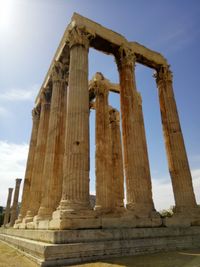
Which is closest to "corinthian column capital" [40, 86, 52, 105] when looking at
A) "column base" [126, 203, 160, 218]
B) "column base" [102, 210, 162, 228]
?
"column base" [126, 203, 160, 218]

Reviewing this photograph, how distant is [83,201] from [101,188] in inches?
375

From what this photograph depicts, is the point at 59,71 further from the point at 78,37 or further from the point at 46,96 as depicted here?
the point at 78,37

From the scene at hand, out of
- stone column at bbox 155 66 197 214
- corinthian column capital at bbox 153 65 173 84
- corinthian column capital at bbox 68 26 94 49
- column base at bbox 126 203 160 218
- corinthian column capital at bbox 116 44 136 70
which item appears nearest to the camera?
column base at bbox 126 203 160 218

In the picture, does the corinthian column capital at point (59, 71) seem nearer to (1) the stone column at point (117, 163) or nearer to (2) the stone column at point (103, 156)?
(2) the stone column at point (103, 156)

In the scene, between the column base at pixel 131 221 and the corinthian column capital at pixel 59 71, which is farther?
the corinthian column capital at pixel 59 71

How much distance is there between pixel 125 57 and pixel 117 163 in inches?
498

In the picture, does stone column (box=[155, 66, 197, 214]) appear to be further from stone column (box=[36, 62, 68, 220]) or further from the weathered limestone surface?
stone column (box=[36, 62, 68, 220])

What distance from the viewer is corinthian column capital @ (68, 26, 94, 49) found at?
17516mm

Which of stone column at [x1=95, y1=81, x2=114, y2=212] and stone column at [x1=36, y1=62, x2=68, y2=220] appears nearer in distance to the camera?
stone column at [x1=36, y1=62, x2=68, y2=220]

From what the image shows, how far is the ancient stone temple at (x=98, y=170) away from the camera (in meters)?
11.3

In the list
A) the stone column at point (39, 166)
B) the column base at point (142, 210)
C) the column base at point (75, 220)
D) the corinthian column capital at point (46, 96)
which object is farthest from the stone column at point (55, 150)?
the column base at point (142, 210)

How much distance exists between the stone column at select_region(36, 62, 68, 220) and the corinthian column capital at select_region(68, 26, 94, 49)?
14.4 ft

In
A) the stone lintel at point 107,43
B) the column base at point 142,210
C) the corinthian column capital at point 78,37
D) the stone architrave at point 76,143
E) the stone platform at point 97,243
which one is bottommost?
the stone platform at point 97,243

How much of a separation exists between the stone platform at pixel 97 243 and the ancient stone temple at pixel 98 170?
4 centimetres
